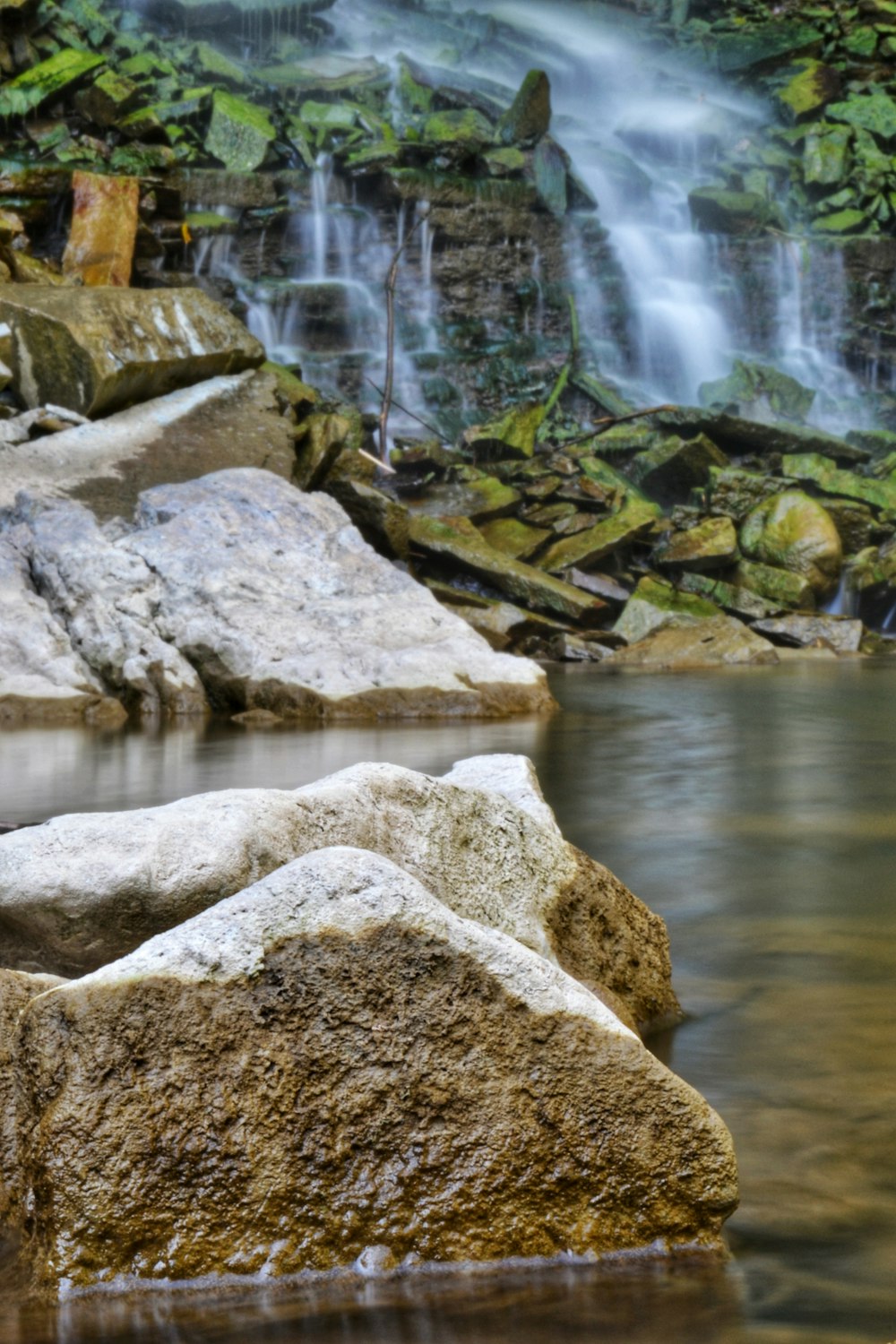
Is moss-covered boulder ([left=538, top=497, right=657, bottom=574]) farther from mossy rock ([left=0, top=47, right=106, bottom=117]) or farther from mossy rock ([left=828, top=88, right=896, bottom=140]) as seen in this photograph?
mossy rock ([left=828, top=88, right=896, bottom=140])

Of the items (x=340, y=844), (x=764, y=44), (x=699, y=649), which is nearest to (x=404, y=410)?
(x=699, y=649)

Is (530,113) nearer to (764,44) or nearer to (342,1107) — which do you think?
(764,44)

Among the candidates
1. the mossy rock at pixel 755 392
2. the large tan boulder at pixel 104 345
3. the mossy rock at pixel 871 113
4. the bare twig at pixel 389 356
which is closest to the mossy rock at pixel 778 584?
the bare twig at pixel 389 356

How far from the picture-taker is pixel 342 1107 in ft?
5.90

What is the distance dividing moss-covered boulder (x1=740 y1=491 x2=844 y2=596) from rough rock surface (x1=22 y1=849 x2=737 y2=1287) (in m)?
18.0

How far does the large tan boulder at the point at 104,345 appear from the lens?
12.4 m

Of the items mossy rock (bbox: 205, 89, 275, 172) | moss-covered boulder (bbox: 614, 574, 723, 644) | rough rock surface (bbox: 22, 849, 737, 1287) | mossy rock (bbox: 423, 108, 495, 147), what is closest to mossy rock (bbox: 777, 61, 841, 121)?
mossy rock (bbox: 423, 108, 495, 147)

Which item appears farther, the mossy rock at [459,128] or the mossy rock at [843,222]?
the mossy rock at [843,222]

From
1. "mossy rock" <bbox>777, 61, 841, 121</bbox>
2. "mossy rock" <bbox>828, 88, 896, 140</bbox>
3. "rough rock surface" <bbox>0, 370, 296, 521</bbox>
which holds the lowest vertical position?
"rough rock surface" <bbox>0, 370, 296, 521</bbox>

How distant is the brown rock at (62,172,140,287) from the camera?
17.0 metres

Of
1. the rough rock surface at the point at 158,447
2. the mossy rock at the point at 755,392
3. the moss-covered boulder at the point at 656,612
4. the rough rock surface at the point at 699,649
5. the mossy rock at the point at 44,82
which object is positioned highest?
the mossy rock at the point at 44,82

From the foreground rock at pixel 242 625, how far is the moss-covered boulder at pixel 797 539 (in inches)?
394

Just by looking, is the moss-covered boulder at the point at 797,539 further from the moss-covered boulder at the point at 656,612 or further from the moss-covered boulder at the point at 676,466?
the moss-covered boulder at the point at 656,612

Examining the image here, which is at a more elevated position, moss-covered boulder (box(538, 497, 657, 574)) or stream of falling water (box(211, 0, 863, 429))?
stream of falling water (box(211, 0, 863, 429))
